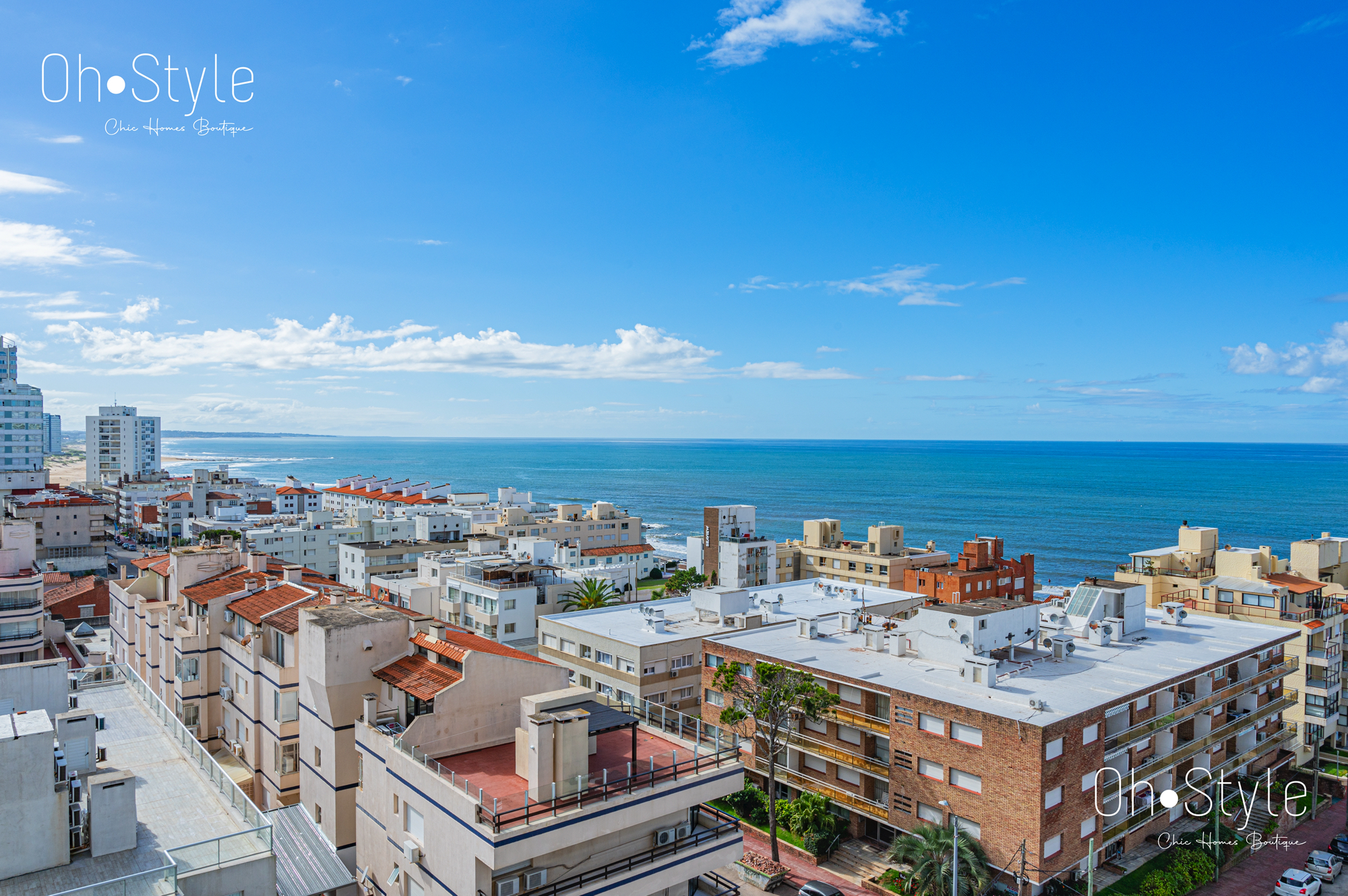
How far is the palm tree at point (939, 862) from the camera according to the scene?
31.7 metres

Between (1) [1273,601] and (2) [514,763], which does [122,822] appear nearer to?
(2) [514,763]

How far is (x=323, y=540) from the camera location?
11350 cm

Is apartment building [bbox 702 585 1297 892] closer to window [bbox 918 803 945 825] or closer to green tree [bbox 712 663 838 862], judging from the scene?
window [bbox 918 803 945 825]

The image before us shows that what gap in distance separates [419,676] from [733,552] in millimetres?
67604

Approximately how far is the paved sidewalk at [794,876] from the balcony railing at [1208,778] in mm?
10782

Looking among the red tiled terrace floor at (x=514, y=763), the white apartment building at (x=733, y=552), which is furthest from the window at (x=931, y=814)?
the white apartment building at (x=733, y=552)

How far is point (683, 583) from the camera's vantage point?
3268 inches

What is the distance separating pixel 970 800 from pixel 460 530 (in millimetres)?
101564

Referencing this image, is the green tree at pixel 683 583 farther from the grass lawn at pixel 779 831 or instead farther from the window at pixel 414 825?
the window at pixel 414 825

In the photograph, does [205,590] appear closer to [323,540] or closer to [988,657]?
[988,657]

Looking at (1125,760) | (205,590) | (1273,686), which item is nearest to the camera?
(1125,760)

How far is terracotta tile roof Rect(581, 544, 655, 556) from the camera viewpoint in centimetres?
11481

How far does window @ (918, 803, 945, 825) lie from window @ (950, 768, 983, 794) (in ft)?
5.12

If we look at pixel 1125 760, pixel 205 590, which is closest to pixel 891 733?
pixel 1125 760
